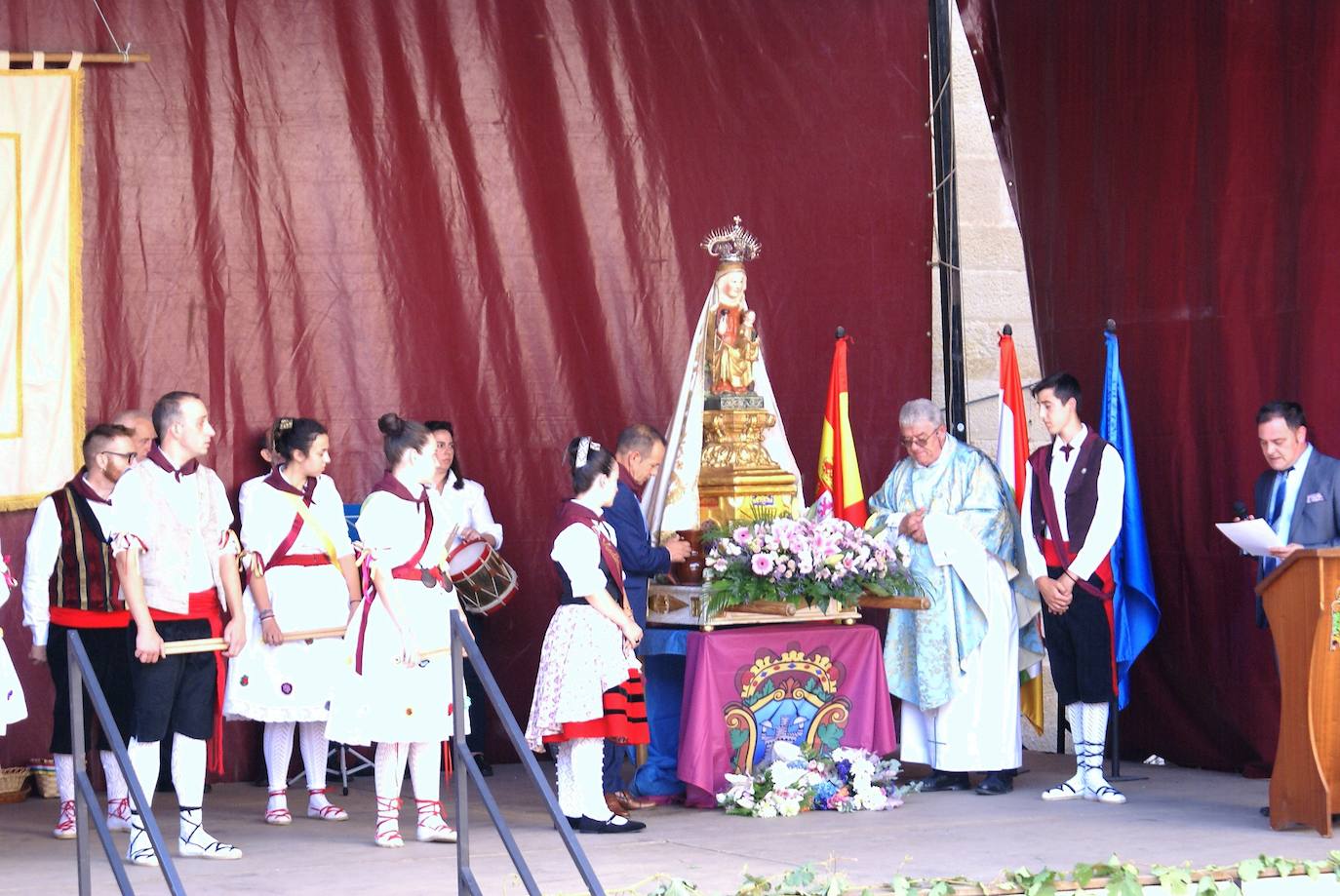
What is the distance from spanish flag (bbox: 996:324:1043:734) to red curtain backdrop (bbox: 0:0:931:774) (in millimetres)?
1107

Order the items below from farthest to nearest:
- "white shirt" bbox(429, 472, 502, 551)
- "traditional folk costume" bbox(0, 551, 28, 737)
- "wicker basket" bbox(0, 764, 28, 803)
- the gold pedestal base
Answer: "white shirt" bbox(429, 472, 502, 551) → "wicker basket" bbox(0, 764, 28, 803) → the gold pedestal base → "traditional folk costume" bbox(0, 551, 28, 737)

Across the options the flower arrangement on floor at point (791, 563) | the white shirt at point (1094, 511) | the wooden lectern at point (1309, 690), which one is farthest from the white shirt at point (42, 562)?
the wooden lectern at point (1309, 690)

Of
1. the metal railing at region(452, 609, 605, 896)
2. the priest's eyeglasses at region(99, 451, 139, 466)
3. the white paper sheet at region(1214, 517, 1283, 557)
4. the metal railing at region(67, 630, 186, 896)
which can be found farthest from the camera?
the priest's eyeglasses at region(99, 451, 139, 466)

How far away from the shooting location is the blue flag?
22.5ft

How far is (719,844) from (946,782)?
1541 mm

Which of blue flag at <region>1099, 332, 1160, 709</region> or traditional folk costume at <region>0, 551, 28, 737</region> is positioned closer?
traditional folk costume at <region>0, 551, 28, 737</region>

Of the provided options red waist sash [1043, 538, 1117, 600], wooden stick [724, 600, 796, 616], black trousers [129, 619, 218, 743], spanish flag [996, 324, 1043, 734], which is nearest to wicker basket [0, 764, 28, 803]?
black trousers [129, 619, 218, 743]

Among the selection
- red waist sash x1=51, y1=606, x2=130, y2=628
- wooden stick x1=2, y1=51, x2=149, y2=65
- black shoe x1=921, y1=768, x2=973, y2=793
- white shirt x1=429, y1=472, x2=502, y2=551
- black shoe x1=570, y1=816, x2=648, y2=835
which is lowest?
black shoe x1=921, y1=768, x2=973, y2=793

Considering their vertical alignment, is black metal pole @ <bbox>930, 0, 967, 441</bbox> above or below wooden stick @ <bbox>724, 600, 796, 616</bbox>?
above

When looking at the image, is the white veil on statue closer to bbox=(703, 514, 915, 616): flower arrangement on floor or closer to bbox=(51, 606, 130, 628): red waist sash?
bbox=(703, 514, 915, 616): flower arrangement on floor

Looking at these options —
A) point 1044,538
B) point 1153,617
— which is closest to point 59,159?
point 1044,538

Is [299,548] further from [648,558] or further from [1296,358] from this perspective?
[1296,358]

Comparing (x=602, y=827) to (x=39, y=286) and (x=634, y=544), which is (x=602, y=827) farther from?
(x=39, y=286)

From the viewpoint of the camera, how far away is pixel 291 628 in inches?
247
